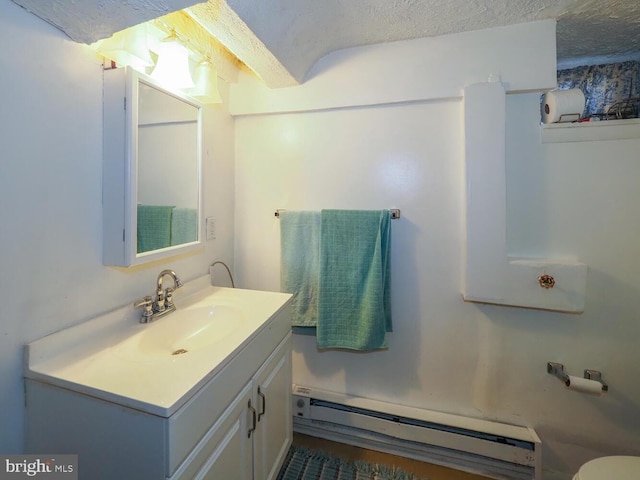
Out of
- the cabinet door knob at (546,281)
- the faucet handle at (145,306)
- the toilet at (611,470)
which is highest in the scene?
the cabinet door knob at (546,281)

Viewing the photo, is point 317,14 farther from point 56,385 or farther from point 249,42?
point 56,385

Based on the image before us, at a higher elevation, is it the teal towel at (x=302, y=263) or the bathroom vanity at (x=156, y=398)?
the teal towel at (x=302, y=263)

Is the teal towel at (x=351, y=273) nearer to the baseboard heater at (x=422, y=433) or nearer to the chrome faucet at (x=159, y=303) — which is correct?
the baseboard heater at (x=422, y=433)

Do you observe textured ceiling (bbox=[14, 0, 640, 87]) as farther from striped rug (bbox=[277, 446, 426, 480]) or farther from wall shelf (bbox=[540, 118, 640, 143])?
striped rug (bbox=[277, 446, 426, 480])

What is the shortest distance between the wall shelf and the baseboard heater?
1.41 metres

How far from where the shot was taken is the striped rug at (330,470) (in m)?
1.29

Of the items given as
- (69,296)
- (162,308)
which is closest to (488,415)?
(162,308)

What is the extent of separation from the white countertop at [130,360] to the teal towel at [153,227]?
25 centimetres

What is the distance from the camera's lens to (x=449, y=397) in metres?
1.43

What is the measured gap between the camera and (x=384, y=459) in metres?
1.39

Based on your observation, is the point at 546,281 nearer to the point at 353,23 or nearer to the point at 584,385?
the point at 584,385

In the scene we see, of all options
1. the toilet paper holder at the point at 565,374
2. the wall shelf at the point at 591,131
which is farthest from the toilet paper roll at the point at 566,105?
the toilet paper holder at the point at 565,374

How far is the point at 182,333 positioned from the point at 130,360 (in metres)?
0.30

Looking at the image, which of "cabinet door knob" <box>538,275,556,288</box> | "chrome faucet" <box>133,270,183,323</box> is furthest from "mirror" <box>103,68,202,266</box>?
"cabinet door knob" <box>538,275,556,288</box>
